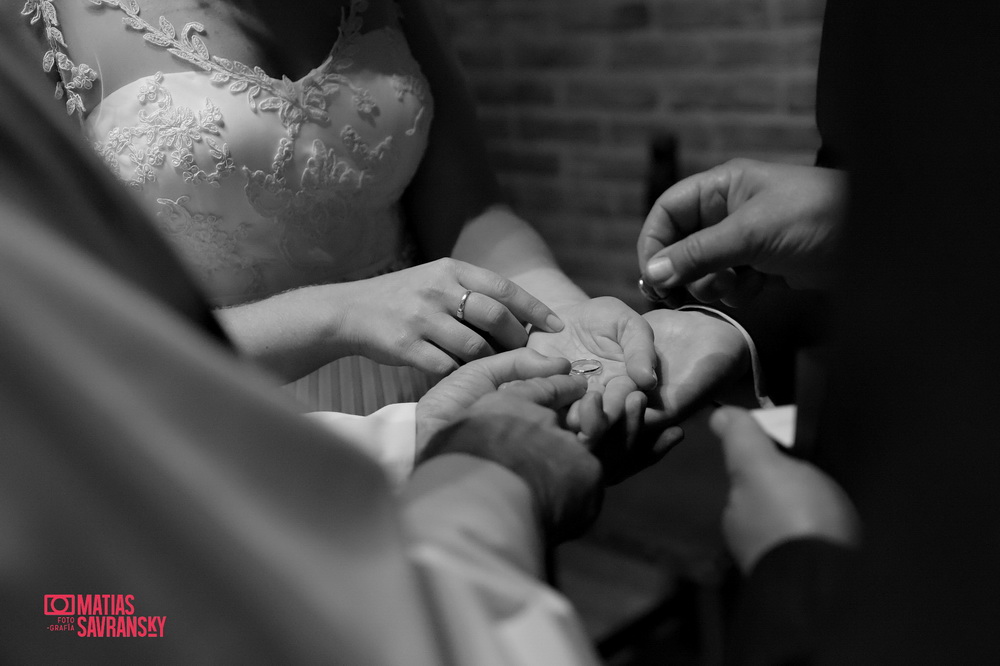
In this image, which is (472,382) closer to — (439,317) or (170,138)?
(439,317)

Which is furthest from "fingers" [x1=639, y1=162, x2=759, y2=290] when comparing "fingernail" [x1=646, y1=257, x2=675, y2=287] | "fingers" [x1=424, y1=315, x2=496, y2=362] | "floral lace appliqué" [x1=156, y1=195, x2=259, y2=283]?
"floral lace appliqué" [x1=156, y1=195, x2=259, y2=283]

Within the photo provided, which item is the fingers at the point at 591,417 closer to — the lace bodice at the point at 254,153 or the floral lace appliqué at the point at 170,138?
the lace bodice at the point at 254,153

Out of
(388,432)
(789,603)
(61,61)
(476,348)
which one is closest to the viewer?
(789,603)

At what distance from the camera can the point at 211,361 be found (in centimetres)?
24

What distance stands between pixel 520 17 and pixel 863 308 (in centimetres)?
63

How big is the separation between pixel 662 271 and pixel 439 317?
13 centimetres

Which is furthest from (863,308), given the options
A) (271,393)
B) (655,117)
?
(655,117)

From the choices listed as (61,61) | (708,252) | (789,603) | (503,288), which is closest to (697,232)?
(708,252)

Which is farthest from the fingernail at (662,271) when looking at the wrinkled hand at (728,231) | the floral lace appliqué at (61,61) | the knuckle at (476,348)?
the floral lace appliqué at (61,61)

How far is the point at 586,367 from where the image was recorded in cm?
41

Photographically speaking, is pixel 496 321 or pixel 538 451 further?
pixel 496 321

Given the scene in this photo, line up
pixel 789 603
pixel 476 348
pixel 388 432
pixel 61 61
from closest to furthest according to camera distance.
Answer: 1. pixel 789 603
2. pixel 388 432
3. pixel 476 348
4. pixel 61 61

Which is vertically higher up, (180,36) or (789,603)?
(180,36)

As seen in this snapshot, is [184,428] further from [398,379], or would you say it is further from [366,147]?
[366,147]
